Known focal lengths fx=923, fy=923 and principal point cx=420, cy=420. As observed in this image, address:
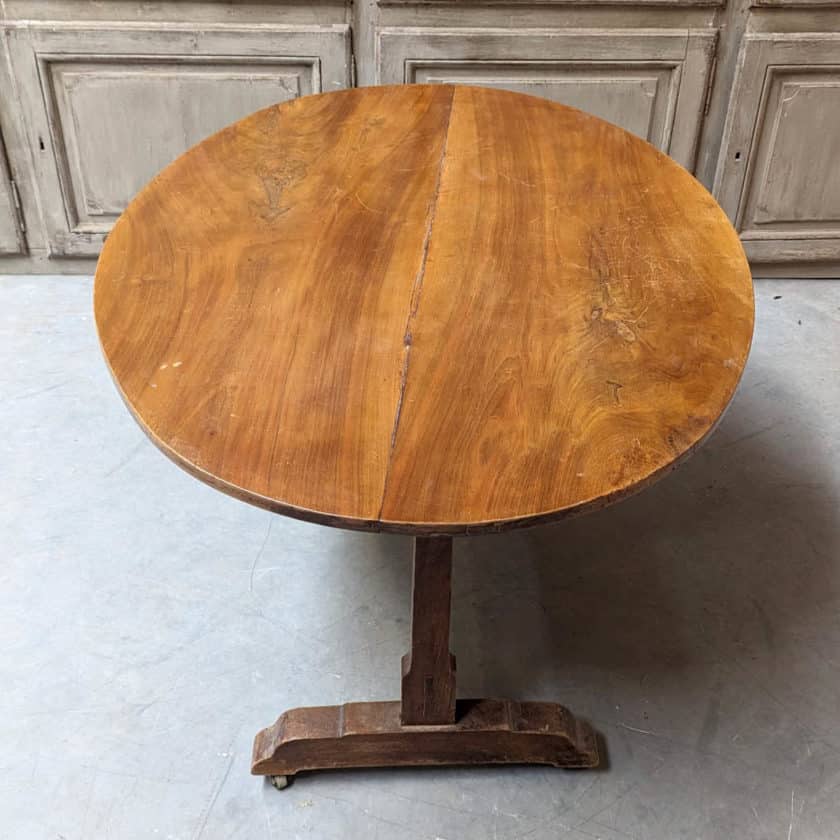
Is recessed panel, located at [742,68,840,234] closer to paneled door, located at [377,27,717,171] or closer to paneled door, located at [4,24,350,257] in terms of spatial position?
paneled door, located at [377,27,717,171]

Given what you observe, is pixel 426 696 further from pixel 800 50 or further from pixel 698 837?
pixel 800 50

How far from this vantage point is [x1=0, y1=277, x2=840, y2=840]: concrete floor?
1.52 metres

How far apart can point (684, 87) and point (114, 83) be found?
1.62 m

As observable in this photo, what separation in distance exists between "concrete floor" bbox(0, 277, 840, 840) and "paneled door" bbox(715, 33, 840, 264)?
0.74m

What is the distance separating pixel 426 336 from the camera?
1348 millimetres

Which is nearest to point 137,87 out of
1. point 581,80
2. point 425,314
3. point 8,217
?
point 8,217

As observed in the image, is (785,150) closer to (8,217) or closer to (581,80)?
(581,80)

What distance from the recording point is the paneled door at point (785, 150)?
2.58 metres

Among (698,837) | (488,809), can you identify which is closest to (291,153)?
(488,809)

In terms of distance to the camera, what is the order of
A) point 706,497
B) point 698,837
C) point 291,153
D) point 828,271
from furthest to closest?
point 828,271 → point 706,497 → point 291,153 → point 698,837

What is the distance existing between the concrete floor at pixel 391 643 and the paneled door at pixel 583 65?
94 centimetres

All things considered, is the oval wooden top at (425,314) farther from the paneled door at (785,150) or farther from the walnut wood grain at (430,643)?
the paneled door at (785,150)

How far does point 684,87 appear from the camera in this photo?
2.64m

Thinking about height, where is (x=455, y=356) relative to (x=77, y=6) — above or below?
below
